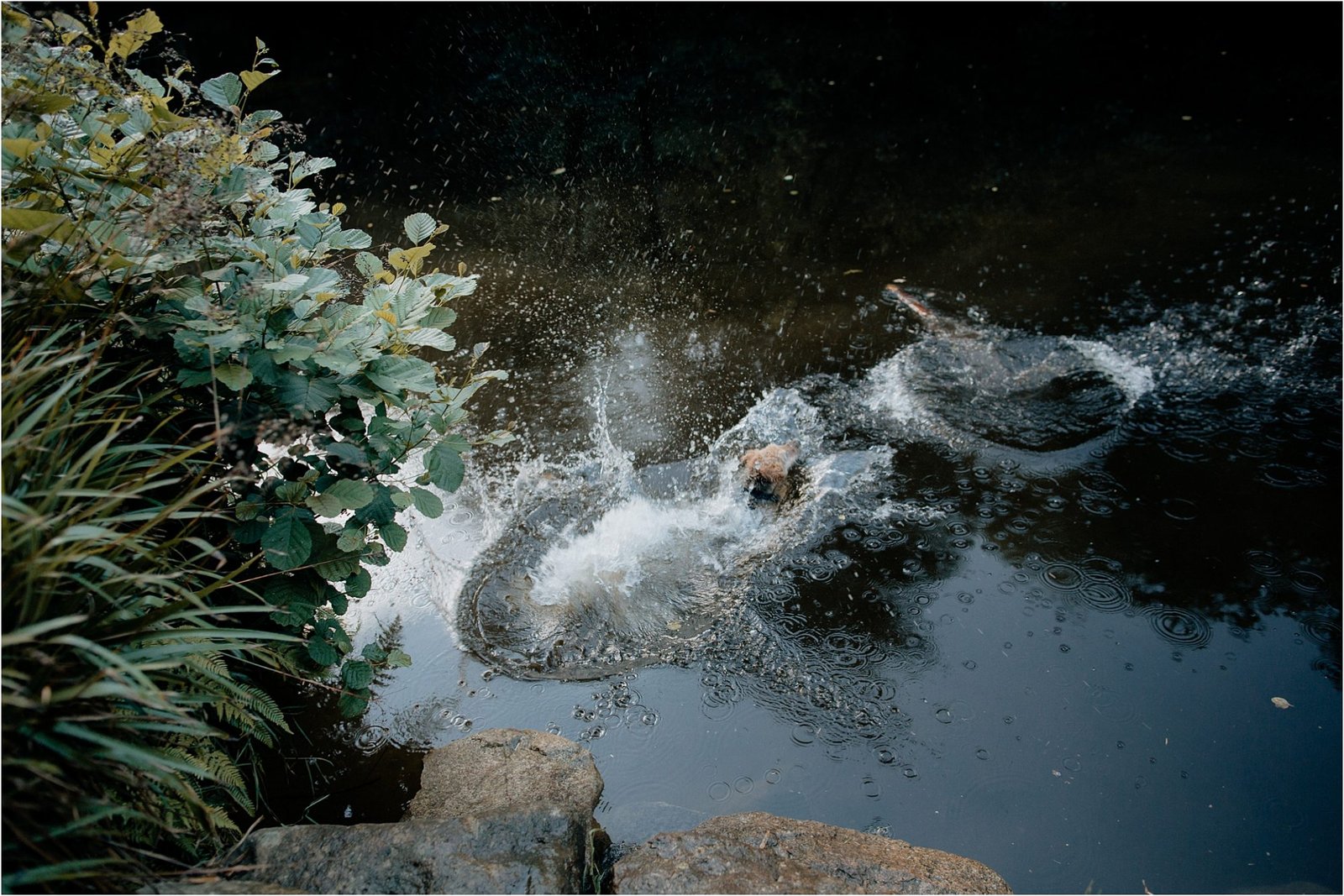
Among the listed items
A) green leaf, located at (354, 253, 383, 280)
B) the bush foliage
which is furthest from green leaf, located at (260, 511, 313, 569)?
green leaf, located at (354, 253, 383, 280)

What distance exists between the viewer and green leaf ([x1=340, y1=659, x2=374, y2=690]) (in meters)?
2.32

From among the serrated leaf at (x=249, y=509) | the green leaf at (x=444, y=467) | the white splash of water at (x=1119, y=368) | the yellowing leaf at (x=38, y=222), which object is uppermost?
the white splash of water at (x=1119, y=368)

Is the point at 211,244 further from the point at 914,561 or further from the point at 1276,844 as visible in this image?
the point at 1276,844

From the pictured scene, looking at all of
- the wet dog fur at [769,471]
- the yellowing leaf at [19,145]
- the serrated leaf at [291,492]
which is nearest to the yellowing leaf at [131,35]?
the yellowing leaf at [19,145]

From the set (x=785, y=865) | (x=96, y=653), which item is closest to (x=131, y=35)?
(x=96, y=653)

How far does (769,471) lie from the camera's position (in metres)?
3.87

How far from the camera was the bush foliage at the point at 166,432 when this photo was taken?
1572 millimetres

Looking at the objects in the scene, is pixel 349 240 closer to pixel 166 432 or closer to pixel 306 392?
pixel 306 392

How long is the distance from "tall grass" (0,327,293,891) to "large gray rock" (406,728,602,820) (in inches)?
19.4

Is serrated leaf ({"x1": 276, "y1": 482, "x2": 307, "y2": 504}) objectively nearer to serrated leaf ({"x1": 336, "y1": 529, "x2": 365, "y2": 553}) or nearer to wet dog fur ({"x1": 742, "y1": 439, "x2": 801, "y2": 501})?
serrated leaf ({"x1": 336, "y1": 529, "x2": 365, "y2": 553})

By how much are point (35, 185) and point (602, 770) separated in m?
2.29

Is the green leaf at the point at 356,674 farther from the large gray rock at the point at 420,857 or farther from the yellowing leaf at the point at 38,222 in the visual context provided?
the yellowing leaf at the point at 38,222

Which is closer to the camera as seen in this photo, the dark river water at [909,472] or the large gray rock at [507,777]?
the large gray rock at [507,777]

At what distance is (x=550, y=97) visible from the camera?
27.2ft
